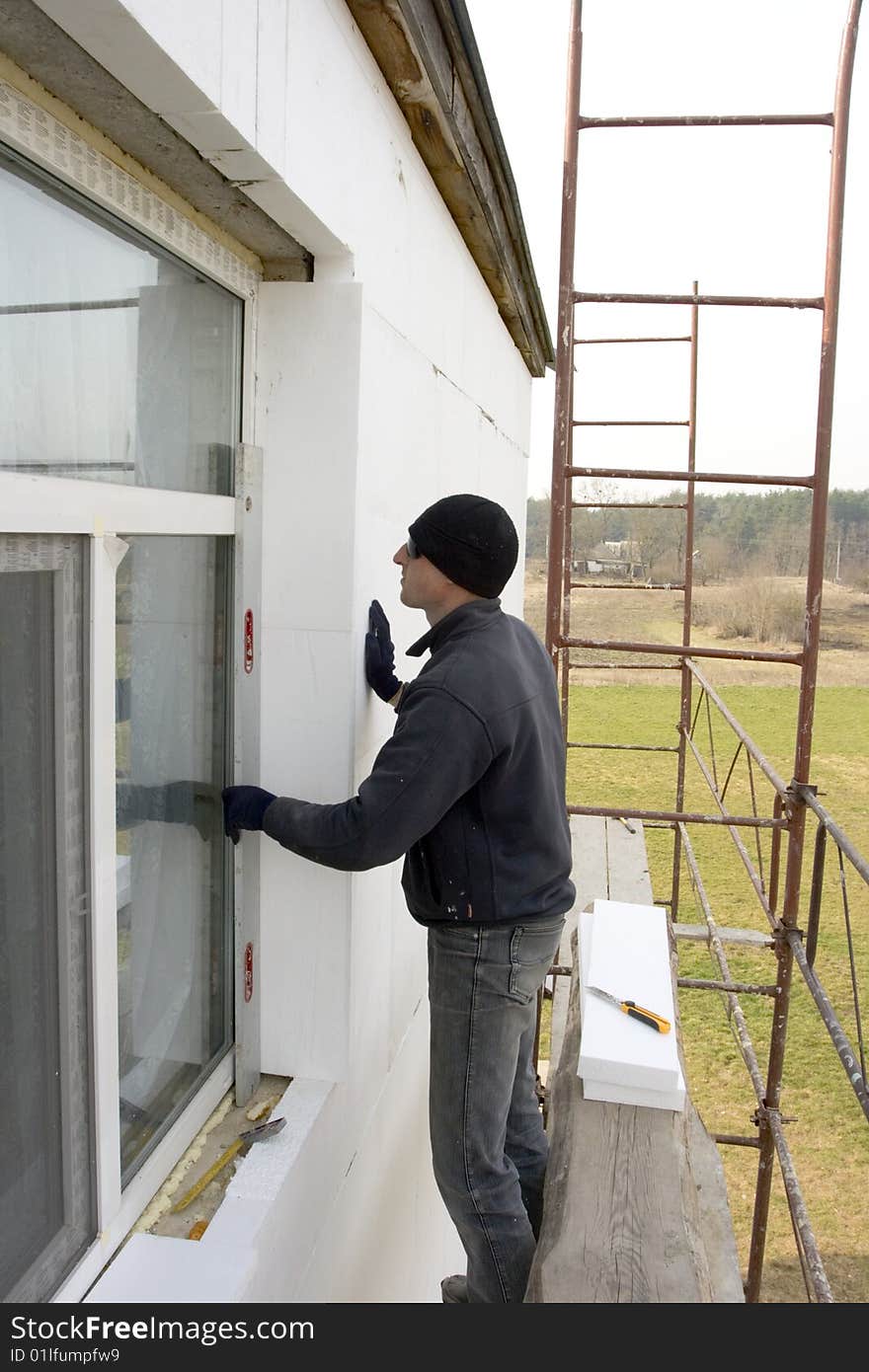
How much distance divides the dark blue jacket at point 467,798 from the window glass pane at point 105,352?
0.61m

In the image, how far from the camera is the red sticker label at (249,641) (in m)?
1.96

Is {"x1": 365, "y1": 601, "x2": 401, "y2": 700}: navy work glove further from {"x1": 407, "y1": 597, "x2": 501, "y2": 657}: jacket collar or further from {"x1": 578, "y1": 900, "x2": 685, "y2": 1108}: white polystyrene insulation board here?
{"x1": 578, "y1": 900, "x2": 685, "y2": 1108}: white polystyrene insulation board

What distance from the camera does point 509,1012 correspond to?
7.09 ft

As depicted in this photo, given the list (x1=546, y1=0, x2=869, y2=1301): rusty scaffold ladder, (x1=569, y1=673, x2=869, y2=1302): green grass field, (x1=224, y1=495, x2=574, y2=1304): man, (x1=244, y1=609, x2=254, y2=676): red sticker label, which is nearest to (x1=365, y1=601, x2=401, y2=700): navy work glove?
(x1=224, y1=495, x2=574, y2=1304): man

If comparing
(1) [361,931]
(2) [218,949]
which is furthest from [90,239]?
(1) [361,931]

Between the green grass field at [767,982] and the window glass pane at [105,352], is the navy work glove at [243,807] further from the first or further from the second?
the green grass field at [767,982]

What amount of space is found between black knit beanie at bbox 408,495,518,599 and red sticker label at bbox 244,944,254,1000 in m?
0.93

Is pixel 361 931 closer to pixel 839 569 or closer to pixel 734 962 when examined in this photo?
pixel 734 962

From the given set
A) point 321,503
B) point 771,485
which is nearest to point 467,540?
point 321,503

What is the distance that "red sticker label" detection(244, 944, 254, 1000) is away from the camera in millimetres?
2062
